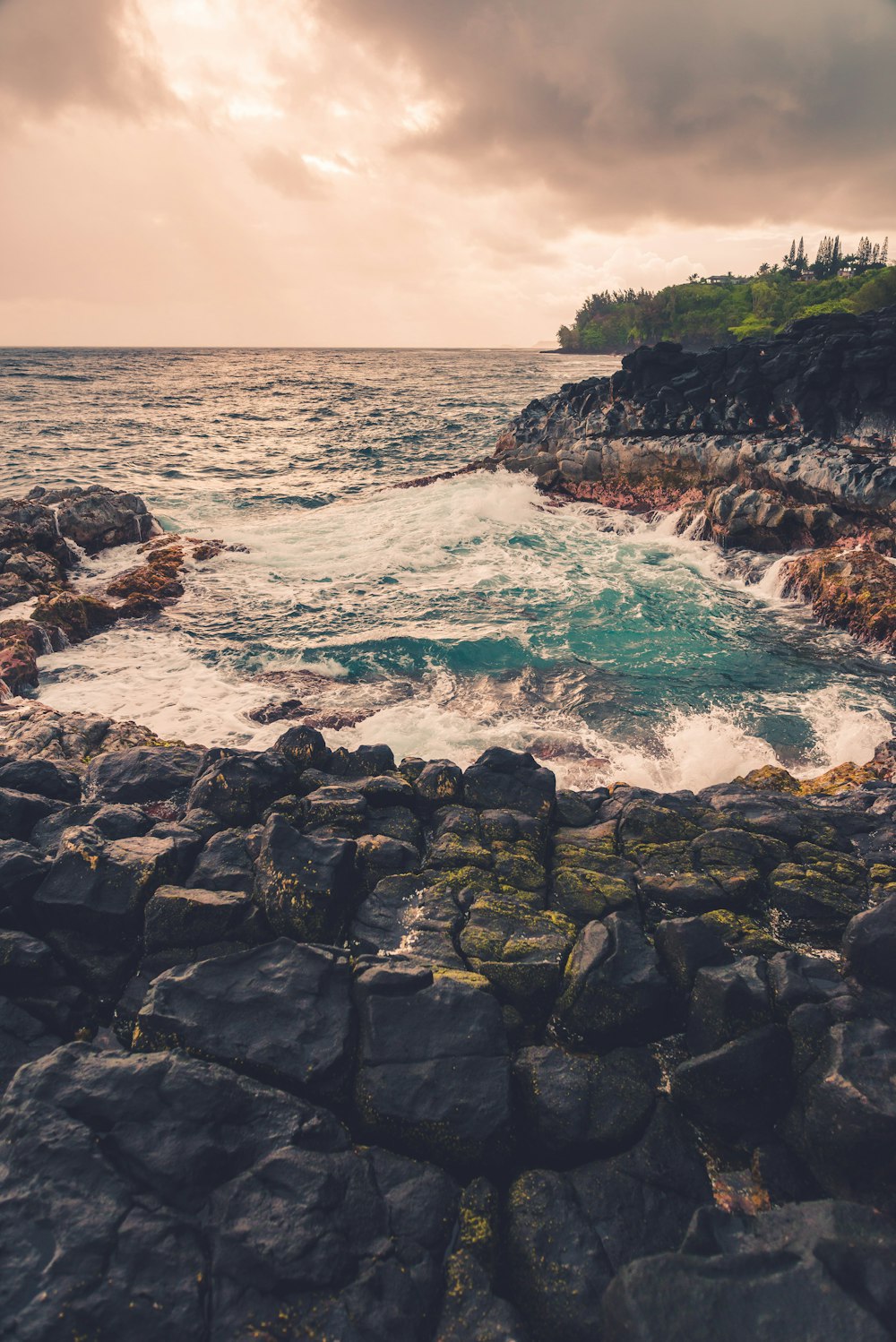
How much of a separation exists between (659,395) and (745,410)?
477 centimetres

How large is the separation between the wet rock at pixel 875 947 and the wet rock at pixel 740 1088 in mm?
1151

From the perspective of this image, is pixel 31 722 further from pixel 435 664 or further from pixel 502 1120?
pixel 502 1120

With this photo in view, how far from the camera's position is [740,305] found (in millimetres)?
134625

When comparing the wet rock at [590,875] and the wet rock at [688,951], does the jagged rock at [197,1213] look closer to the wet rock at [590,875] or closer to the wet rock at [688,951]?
the wet rock at [688,951]

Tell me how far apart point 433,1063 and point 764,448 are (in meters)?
26.4

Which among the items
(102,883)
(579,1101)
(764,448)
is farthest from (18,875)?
(764,448)

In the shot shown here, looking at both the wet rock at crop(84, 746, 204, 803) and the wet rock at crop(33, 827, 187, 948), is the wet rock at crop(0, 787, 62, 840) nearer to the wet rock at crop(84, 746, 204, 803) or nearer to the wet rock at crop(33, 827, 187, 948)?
the wet rock at crop(84, 746, 204, 803)

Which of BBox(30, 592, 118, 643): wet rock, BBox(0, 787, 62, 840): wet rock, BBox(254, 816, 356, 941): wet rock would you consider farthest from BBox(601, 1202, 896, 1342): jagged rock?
BBox(30, 592, 118, 643): wet rock

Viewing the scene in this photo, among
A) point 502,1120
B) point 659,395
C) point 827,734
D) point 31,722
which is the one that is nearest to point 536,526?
point 659,395

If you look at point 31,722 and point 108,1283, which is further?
point 31,722

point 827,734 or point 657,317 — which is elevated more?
point 657,317

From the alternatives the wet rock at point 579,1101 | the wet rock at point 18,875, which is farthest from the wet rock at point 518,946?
the wet rock at point 18,875

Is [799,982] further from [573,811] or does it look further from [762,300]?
[762,300]

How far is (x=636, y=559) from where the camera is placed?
78.7ft
